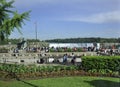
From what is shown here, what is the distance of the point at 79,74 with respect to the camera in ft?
74.1

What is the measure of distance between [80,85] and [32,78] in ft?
13.3

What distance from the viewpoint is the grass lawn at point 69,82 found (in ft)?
60.0

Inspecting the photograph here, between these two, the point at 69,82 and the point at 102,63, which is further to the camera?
the point at 102,63

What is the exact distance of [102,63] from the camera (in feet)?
79.6

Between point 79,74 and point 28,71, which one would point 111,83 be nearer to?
point 79,74

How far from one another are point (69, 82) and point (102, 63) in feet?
18.0

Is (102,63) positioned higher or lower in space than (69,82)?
higher

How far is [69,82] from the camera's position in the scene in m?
19.4

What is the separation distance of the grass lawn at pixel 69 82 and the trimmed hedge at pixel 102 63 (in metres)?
2.92

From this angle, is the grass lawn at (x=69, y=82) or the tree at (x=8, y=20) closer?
the grass lawn at (x=69, y=82)

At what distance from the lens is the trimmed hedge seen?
2402cm

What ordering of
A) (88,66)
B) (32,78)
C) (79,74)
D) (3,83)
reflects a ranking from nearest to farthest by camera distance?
(3,83) < (32,78) < (79,74) < (88,66)

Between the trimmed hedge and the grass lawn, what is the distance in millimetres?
2916

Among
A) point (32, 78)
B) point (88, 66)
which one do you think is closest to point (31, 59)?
point (88, 66)
